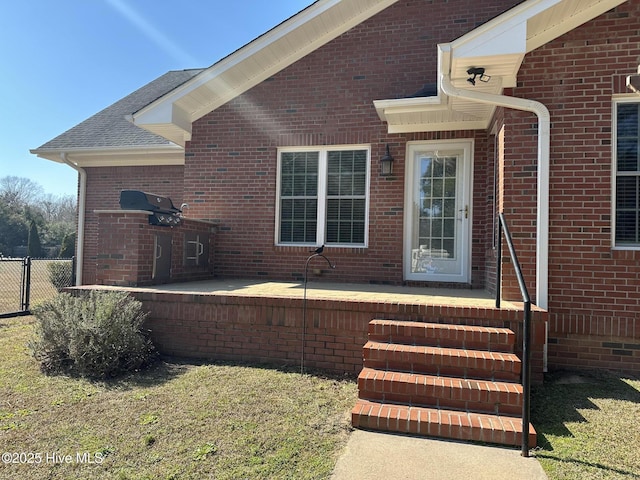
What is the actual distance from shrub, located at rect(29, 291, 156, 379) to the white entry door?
13.4 feet

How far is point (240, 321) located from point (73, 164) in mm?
7705

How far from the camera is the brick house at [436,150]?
4.57m

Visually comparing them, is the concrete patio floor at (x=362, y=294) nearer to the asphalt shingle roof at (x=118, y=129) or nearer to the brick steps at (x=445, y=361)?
the brick steps at (x=445, y=361)

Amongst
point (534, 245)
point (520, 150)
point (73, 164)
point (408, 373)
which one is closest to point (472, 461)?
point (408, 373)

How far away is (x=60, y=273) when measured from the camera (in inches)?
447

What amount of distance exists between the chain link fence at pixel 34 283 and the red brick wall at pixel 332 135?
3294 millimetres

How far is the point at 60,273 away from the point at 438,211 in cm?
1030

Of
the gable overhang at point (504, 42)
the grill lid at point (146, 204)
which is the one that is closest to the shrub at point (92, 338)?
the grill lid at point (146, 204)

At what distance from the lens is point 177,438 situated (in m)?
2.96

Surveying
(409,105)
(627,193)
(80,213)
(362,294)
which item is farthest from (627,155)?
(80,213)

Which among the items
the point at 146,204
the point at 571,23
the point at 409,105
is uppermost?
the point at 571,23

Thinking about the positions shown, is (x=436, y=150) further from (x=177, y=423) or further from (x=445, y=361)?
(x=177, y=423)

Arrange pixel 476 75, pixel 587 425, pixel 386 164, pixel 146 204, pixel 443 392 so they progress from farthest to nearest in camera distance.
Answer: pixel 386 164, pixel 146 204, pixel 476 75, pixel 443 392, pixel 587 425

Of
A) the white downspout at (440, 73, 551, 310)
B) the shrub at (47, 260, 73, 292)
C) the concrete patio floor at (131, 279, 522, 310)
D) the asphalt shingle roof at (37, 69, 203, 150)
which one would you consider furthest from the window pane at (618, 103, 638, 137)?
the shrub at (47, 260, 73, 292)
